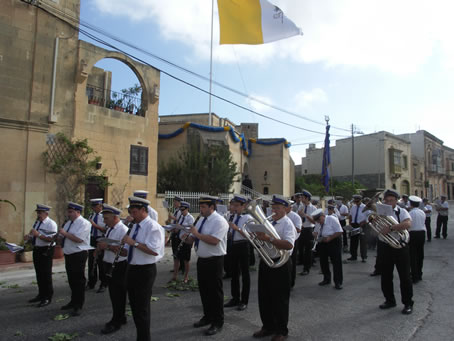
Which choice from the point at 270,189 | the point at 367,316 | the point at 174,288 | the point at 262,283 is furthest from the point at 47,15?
the point at 270,189

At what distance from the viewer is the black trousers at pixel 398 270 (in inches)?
239

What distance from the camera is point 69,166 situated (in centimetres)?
1301

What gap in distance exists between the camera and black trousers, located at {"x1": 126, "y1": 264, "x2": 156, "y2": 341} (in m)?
4.41

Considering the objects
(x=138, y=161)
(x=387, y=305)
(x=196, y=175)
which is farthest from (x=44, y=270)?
(x=196, y=175)

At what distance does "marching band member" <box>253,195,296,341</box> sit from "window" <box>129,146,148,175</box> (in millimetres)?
11567

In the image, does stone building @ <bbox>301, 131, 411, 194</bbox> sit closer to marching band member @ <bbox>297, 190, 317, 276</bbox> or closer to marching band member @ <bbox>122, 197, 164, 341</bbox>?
marching band member @ <bbox>297, 190, 317, 276</bbox>

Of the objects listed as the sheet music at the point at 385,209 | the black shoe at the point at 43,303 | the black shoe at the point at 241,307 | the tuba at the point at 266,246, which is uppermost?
the sheet music at the point at 385,209

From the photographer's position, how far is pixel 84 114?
13.8 meters

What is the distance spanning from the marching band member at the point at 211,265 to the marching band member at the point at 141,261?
0.75m

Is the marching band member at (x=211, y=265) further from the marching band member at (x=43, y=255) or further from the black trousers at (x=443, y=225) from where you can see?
the black trousers at (x=443, y=225)

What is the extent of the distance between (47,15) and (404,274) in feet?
44.6

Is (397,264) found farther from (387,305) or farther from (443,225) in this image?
(443,225)

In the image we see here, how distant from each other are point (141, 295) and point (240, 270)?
277 cm

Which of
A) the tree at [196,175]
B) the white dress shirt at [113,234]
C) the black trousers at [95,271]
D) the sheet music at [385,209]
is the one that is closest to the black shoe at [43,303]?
the black trousers at [95,271]
